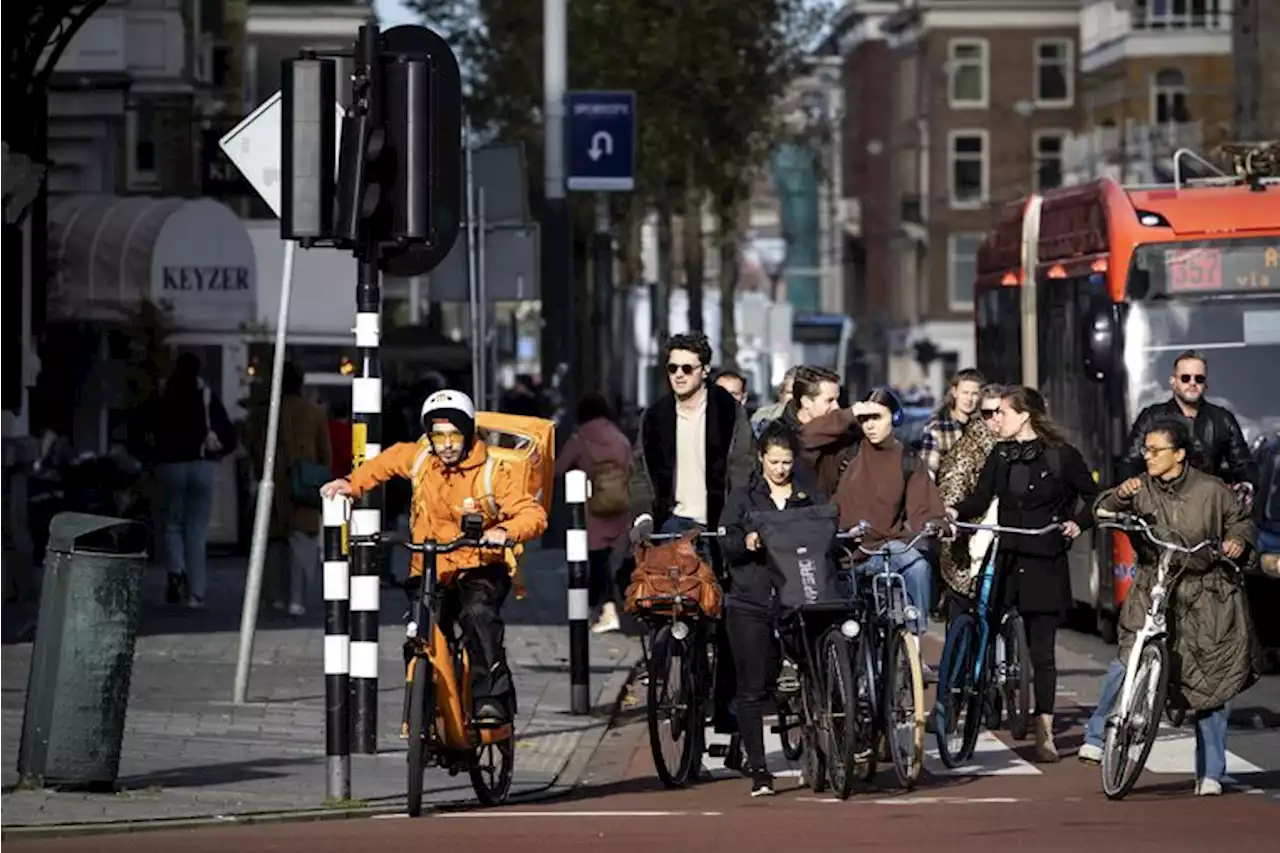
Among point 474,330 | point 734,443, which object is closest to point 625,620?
point 474,330

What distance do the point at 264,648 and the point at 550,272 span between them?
11.8 metres

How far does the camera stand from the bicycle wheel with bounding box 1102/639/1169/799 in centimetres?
1377

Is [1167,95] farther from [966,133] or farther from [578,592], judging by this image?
[578,592]

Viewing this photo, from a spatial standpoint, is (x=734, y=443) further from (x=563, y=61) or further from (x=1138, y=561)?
(x=563, y=61)

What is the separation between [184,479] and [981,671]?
10.4 metres

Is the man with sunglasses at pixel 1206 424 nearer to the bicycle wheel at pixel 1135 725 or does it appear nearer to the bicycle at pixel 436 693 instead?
the bicycle wheel at pixel 1135 725

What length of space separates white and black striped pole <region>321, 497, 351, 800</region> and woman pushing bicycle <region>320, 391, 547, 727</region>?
29 centimetres

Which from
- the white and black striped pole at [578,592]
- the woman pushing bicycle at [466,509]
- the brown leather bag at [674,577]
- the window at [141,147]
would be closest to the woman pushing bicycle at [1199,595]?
the brown leather bag at [674,577]

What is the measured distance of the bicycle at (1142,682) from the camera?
1377cm

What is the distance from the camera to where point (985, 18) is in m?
110

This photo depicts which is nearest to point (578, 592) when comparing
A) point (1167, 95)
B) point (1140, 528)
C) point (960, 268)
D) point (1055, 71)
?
point (1140, 528)

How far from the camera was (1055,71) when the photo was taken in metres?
109

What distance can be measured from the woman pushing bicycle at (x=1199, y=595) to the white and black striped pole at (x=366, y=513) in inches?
118

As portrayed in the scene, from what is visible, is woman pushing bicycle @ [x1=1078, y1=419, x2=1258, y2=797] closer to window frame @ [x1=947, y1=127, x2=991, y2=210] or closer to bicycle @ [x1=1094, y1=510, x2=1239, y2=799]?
bicycle @ [x1=1094, y1=510, x2=1239, y2=799]
